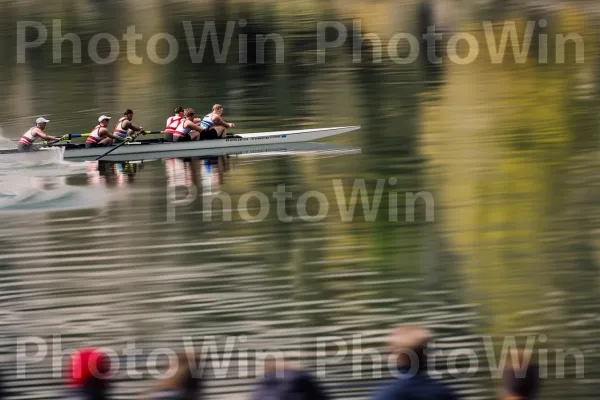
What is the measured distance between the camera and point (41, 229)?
18547 mm

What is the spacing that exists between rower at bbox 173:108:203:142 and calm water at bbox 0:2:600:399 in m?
0.54

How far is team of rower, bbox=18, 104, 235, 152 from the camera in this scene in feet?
75.5

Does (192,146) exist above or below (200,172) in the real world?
above

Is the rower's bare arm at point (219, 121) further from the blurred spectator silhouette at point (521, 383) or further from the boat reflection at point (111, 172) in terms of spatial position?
the blurred spectator silhouette at point (521, 383)

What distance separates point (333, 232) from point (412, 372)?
998 centimetres

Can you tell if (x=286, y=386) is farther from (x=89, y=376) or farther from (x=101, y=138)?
(x=101, y=138)

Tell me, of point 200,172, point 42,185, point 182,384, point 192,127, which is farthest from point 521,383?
point 192,127

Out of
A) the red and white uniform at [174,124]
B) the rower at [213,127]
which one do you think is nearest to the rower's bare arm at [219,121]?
the rower at [213,127]

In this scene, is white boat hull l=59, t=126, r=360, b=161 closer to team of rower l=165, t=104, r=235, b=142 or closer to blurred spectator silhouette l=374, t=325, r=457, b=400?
team of rower l=165, t=104, r=235, b=142

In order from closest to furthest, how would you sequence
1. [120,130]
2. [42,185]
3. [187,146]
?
[42,185]
[187,146]
[120,130]

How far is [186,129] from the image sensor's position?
23031mm

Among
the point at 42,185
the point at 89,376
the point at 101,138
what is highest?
the point at 101,138

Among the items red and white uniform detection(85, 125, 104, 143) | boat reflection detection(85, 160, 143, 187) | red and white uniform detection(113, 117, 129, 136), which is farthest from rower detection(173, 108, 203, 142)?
red and white uniform detection(85, 125, 104, 143)

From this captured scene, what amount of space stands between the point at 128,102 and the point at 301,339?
54.1 ft
